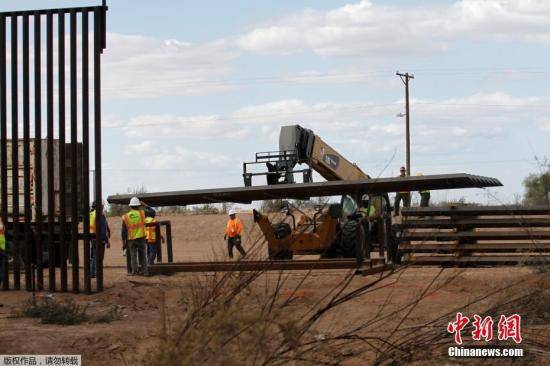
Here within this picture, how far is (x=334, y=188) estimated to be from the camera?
1770 cm

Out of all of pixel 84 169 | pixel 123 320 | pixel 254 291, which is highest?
pixel 84 169

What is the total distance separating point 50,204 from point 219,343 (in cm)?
1024

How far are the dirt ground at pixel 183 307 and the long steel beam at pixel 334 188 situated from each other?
1.69 m

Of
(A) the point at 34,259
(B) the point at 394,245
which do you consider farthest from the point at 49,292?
A: (B) the point at 394,245

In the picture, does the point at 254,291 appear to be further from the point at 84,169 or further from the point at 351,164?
the point at 351,164

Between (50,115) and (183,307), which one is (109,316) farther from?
(183,307)

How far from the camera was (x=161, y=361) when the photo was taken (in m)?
6.00

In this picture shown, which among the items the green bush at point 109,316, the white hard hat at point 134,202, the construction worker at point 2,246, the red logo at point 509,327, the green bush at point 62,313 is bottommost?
the green bush at point 109,316

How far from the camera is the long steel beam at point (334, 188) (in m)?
17.5

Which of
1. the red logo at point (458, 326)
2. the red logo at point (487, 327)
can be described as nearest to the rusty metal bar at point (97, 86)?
the red logo at point (487, 327)

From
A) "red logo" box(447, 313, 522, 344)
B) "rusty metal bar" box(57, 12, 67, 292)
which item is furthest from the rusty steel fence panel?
"red logo" box(447, 313, 522, 344)

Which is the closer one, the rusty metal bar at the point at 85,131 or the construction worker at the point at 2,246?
the rusty metal bar at the point at 85,131

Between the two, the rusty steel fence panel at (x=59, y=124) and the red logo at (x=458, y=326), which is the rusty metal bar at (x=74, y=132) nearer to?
the rusty steel fence panel at (x=59, y=124)

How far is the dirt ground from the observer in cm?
823
